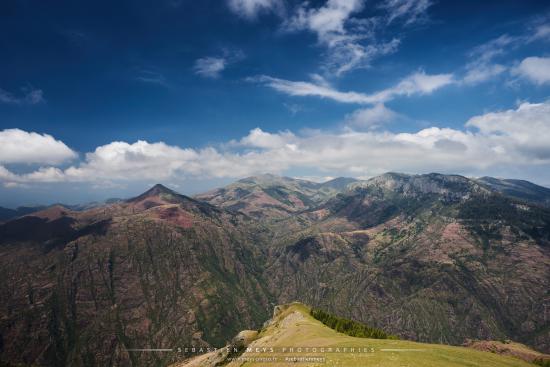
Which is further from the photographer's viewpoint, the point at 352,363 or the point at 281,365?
the point at 281,365

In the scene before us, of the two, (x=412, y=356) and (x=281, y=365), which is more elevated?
(x=412, y=356)

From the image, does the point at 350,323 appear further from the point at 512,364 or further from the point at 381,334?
the point at 512,364

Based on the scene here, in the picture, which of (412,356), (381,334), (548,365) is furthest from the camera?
(381,334)

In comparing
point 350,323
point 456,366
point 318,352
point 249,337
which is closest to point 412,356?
point 456,366

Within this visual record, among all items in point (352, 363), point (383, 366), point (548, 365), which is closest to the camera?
point (383, 366)

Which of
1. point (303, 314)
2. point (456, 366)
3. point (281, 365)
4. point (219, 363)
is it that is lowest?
point (219, 363)

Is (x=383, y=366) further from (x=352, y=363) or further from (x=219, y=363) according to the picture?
(x=219, y=363)

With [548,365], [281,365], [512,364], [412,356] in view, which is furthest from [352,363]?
[548,365]

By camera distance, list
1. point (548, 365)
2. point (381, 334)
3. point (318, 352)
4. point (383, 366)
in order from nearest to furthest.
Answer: point (383, 366) < point (318, 352) < point (548, 365) < point (381, 334)

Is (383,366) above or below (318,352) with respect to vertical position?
above
